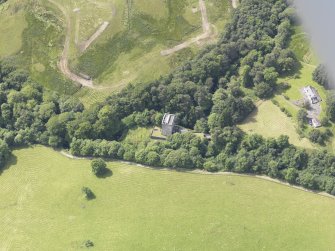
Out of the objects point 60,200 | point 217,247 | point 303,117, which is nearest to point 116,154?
point 60,200

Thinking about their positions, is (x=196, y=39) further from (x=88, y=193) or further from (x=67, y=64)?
(x=88, y=193)

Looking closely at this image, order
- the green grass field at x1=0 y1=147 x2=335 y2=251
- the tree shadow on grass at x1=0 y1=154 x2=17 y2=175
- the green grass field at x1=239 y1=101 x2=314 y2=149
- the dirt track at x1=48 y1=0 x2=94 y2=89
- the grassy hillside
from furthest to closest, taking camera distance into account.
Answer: the dirt track at x1=48 y1=0 x2=94 y2=89 < the grassy hillside < the tree shadow on grass at x1=0 y1=154 x2=17 y2=175 < the green grass field at x1=239 y1=101 x2=314 y2=149 < the green grass field at x1=0 y1=147 x2=335 y2=251

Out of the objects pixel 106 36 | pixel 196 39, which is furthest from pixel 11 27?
pixel 196 39

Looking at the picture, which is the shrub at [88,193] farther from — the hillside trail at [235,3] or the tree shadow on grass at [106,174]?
the hillside trail at [235,3]

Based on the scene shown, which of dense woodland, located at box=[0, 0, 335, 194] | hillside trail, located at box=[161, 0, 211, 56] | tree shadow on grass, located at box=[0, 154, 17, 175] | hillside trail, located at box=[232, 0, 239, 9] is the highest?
hillside trail, located at box=[232, 0, 239, 9]

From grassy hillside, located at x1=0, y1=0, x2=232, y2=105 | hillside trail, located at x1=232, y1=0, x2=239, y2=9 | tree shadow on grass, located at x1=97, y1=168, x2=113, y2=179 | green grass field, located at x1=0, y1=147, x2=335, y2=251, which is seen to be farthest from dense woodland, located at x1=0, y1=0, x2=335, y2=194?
grassy hillside, located at x1=0, y1=0, x2=232, y2=105

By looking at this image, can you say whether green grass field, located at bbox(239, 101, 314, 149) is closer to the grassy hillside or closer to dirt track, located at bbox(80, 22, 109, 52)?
the grassy hillside

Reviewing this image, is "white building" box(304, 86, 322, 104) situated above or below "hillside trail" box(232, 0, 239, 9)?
below
